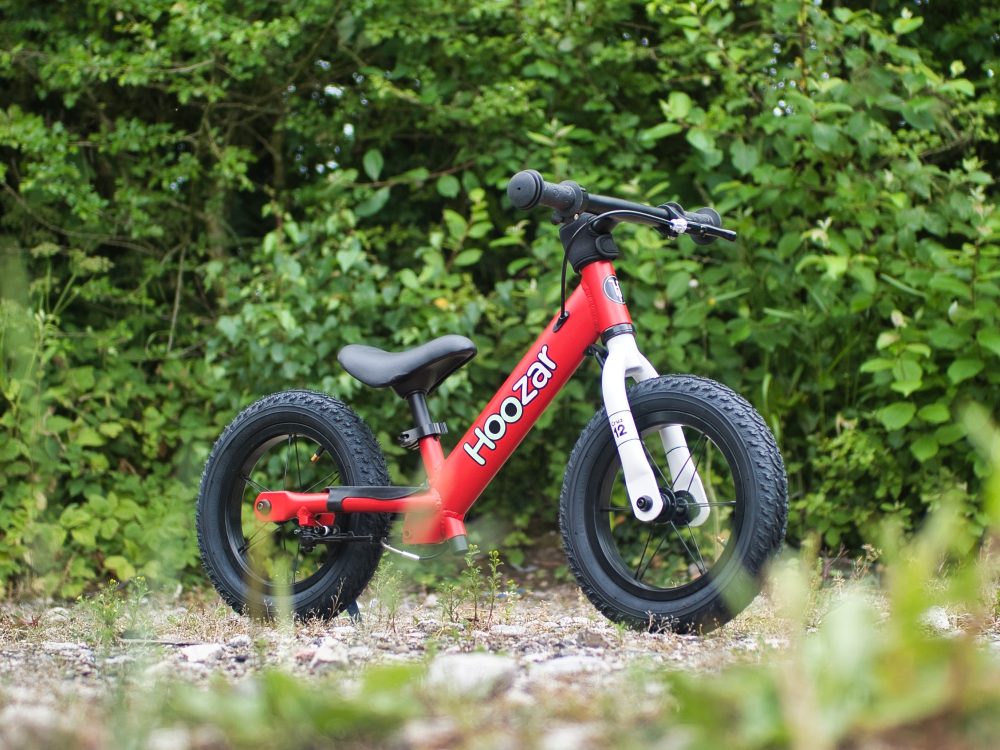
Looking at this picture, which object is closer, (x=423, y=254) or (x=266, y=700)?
(x=266, y=700)

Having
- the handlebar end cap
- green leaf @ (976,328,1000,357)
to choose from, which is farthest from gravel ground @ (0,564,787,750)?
green leaf @ (976,328,1000,357)

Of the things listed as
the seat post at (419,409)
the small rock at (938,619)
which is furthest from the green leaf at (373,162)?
the small rock at (938,619)

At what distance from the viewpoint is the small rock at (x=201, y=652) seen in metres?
2.48

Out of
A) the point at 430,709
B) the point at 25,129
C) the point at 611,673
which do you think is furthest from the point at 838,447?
the point at 25,129

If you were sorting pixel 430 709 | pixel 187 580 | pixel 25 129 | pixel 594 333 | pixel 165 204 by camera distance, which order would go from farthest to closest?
pixel 165 204
pixel 25 129
pixel 187 580
pixel 594 333
pixel 430 709

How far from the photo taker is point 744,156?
4.82 meters

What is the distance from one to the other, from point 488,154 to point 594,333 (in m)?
2.60

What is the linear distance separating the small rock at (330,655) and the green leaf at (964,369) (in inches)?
116

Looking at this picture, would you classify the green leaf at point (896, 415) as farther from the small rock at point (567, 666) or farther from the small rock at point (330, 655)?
the small rock at point (330, 655)

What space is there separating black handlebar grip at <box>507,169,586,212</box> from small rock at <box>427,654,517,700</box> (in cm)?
128

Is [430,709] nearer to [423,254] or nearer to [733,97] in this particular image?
[423,254]

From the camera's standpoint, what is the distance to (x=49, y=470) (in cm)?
497

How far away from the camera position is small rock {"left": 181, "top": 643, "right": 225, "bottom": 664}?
2.48 m

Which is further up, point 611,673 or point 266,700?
point 266,700
